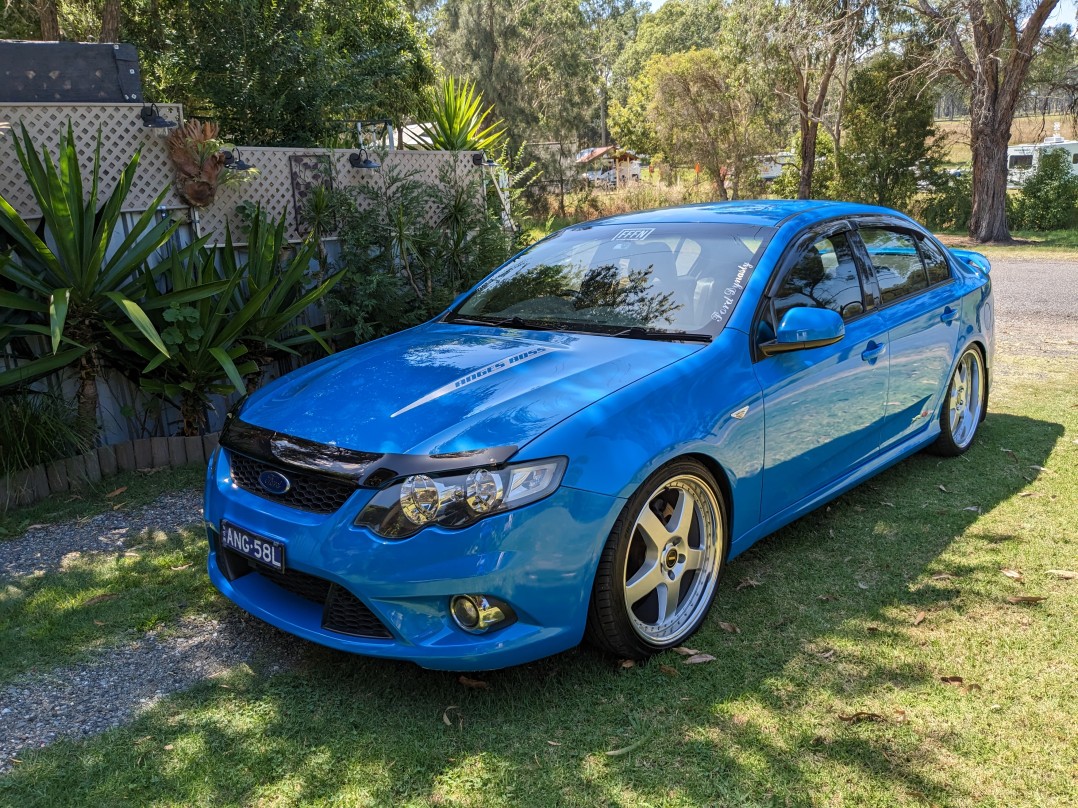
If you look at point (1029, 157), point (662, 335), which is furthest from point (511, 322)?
point (1029, 157)

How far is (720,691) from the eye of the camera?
3.05 metres

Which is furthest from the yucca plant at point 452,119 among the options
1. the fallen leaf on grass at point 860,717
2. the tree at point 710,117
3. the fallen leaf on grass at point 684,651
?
the tree at point 710,117

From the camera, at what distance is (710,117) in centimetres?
3180

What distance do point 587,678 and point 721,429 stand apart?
1.03 m

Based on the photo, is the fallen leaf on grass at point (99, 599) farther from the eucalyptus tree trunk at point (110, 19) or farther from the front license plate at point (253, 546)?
the eucalyptus tree trunk at point (110, 19)

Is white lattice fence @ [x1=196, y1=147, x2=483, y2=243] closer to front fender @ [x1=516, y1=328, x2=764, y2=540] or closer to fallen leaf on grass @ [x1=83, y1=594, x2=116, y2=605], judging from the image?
fallen leaf on grass @ [x1=83, y1=594, x2=116, y2=605]

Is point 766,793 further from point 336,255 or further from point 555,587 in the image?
point 336,255

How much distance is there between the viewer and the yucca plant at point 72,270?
4852mm

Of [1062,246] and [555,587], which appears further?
[1062,246]

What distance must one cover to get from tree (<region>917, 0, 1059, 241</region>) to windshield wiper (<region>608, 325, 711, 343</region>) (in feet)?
63.0

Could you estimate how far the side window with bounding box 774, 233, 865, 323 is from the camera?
395 cm

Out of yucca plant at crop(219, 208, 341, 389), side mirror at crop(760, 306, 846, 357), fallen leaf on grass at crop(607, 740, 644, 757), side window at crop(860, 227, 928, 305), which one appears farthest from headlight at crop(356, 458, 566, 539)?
yucca plant at crop(219, 208, 341, 389)

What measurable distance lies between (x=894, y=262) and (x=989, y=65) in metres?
19.1

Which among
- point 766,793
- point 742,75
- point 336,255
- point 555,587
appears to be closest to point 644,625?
point 555,587
